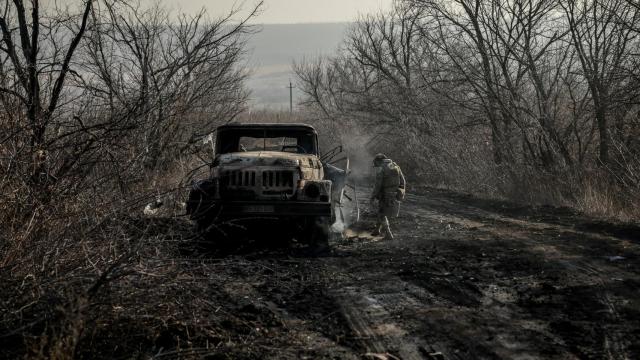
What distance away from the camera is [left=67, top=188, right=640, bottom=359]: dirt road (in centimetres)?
489

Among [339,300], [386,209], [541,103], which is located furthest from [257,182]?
[541,103]

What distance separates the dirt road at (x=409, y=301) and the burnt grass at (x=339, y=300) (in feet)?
0.06

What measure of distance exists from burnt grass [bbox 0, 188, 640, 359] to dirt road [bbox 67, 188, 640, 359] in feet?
0.06

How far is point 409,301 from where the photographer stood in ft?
21.2

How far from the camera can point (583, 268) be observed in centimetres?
791

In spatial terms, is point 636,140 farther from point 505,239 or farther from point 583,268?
point 583,268

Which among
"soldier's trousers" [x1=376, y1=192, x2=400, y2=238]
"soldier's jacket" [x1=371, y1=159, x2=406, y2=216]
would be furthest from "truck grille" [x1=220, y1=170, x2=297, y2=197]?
"soldier's jacket" [x1=371, y1=159, x2=406, y2=216]

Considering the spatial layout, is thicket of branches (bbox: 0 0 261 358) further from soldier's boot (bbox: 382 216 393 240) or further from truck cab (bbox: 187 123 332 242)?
soldier's boot (bbox: 382 216 393 240)

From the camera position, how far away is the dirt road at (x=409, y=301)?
4.89m

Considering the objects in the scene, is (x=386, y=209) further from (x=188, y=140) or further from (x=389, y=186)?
(x=188, y=140)

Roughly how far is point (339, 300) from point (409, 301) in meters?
0.69

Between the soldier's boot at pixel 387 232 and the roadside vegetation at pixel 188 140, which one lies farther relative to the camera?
the soldier's boot at pixel 387 232

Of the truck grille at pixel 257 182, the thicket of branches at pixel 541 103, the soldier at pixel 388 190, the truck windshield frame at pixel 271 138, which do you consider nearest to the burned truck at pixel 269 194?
the truck grille at pixel 257 182

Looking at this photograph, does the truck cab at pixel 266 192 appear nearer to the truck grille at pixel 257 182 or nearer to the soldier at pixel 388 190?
A: the truck grille at pixel 257 182
